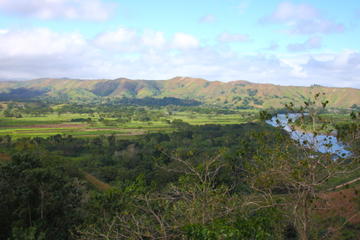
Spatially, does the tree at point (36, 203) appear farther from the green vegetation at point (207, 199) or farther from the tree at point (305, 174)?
the tree at point (305, 174)

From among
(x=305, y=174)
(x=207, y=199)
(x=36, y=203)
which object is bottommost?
(x=36, y=203)

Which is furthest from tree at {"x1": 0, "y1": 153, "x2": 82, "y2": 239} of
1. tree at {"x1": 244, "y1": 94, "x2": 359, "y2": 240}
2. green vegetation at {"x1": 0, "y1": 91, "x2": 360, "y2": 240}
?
tree at {"x1": 244, "y1": 94, "x2": 359, "y2": 240}

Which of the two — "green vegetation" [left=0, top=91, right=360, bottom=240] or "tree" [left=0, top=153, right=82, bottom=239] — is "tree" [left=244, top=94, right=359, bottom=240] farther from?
"tree" [left=0, top=153, right=82, bottom=239]

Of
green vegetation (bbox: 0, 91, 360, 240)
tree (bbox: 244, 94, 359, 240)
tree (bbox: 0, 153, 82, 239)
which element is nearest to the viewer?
tree (bbox: 244, 94, 359, 240)

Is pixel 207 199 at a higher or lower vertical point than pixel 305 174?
lower

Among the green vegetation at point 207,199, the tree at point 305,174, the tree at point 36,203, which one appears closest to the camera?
the tree at point 305,174

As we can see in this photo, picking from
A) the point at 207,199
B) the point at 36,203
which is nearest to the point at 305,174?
the point at 207,199

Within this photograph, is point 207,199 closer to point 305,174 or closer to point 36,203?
point 305,174

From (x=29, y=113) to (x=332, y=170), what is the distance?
185 meters

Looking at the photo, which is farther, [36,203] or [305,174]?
[36,203]

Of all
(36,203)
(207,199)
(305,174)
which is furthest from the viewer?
(36,203)

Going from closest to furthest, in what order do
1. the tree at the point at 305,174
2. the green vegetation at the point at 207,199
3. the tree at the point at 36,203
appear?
the tree at the point at 305,174
the green vegetation at the point at 207,199
the tree at the point at 36,203

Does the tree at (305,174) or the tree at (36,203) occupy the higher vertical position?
the tree at (305,174)

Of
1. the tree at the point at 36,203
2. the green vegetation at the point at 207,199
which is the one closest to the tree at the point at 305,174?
the green vegetation at the point at 207,199
